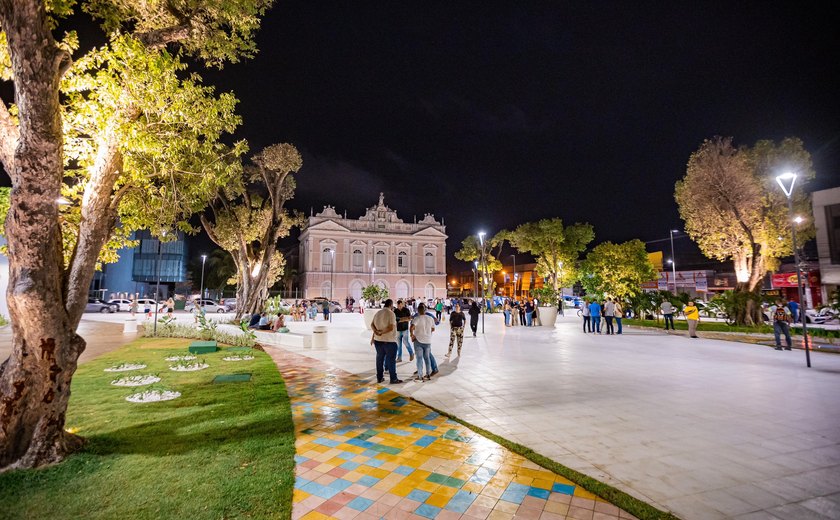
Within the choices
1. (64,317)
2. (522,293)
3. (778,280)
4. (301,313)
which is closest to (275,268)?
(301,313)

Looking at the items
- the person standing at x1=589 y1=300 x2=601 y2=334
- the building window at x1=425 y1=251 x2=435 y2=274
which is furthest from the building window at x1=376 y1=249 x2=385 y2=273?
the person standing at x1=589 y1=300 x2=601 y2=334

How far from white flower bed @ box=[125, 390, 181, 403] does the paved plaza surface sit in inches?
140

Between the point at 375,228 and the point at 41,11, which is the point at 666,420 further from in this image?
the point at 375,228

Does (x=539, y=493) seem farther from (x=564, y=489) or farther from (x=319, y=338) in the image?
(x=319, y=338)

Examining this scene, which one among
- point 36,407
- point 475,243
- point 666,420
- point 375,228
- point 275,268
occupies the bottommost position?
point 666,420

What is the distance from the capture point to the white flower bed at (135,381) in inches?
285

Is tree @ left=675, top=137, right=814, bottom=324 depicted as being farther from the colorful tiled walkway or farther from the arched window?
the arched window

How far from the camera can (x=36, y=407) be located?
382 centimetres

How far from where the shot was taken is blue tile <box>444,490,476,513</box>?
3098 mm

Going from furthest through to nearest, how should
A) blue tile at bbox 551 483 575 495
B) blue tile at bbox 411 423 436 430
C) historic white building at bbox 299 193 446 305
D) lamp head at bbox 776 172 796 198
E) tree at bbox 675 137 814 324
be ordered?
historic white building at bbox 299 193 446 305, tree at bbox 675 137 814 324, lamp head at bbox 776 172 796 198, blue tile at bbox 411 423 436 430, blue tile at bbox 551 483 575 495

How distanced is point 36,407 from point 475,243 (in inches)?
2004

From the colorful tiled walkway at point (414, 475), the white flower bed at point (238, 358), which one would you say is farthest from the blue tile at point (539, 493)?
the white flower bed at point (238, 358)

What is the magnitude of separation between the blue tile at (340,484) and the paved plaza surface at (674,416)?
2.11 m

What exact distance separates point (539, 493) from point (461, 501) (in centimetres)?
70
